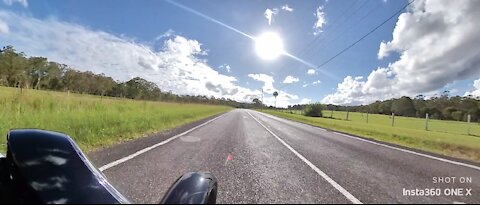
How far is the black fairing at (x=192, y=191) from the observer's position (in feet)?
7.16

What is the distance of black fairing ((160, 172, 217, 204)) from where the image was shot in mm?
2183

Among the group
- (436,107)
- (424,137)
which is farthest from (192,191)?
(436,107)

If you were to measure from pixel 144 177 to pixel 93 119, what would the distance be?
7.74m

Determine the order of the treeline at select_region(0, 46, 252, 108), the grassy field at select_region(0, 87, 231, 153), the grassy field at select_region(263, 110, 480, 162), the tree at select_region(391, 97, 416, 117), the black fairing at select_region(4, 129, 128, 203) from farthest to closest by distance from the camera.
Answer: the tree at select_region(391, 97, 416, 117), the treeline at select_region(0, 46, 252, 108), the grassy field at select_region(263, 110, 480, 162), the grassy field at select_region(0, 87, 231, 153), the black fairing at select_region(4, 129, 128, 203)

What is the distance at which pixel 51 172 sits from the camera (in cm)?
198

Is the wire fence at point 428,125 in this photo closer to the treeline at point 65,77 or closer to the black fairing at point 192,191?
the black fairing at point 192,191

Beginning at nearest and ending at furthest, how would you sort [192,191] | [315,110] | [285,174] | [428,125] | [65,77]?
1. [192,191]
2. [285,174]
3. [428,125]
4. [315,110]
5. [65,77]

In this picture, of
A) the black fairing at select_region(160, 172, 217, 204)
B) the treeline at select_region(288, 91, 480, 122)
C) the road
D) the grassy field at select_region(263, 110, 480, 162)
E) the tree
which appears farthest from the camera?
the tree

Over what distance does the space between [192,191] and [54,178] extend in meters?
0.91

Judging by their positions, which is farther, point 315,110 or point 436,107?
point 436,107

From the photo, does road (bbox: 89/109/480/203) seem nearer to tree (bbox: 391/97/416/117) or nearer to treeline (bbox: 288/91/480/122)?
treeline (bbox: 288/91/480/122)

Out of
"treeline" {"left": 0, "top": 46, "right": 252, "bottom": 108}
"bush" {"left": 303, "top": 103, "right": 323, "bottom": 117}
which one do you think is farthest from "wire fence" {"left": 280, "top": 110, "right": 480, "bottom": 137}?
"treeline" {"left": 0, "top": 46, "right": 252, "bottom": 108}

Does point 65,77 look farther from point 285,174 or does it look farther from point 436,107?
point 436,107

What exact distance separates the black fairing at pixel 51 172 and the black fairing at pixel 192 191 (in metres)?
0.38
